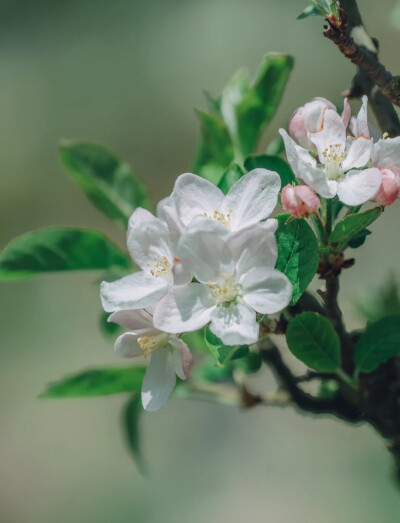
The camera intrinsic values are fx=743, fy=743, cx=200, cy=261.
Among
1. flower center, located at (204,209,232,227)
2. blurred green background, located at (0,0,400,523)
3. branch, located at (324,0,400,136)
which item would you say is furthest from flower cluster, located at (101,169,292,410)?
blurred green background, located at (0,0,400,523)

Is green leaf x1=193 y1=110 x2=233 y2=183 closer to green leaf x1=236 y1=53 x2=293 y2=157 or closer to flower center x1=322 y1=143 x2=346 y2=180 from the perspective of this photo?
green leaf x1=236 y1=53 x2=293 y2=157

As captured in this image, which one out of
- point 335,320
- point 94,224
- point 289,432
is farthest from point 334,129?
point 94,224

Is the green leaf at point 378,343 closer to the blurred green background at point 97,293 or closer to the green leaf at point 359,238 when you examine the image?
the green leaf at point 359,238

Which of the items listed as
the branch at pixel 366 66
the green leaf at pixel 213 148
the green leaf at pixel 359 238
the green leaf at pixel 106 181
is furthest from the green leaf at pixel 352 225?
the green leaf at pixel 106 181

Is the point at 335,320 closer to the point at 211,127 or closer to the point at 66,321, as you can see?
the point at 211,127

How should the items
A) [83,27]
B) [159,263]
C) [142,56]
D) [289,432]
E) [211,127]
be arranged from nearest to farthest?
[159,263], [211,127], [289,432], [142,56], [83,27]

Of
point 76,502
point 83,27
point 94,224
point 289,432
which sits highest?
point 83,27

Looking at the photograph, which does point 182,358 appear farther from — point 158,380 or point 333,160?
point 333,160
